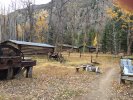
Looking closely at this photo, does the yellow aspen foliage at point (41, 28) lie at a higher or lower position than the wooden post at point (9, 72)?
higher

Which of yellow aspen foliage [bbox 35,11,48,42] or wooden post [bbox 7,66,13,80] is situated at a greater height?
yellow aspen foliage [bbox 35,11,48,42]

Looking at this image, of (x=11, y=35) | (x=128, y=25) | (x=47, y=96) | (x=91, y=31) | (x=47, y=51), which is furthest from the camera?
(x=11, y=35)

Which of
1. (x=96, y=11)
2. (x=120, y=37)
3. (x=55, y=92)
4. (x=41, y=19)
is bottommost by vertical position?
(x=55, y=92)

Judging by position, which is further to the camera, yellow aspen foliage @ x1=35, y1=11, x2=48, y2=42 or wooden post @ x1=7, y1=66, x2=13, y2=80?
yellow aspen foliage @ x1=35, y1=11, x2=48, y2=42

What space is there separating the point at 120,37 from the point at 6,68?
160 ft

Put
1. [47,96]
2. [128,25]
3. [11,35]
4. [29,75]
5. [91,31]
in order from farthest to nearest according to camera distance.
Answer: [11,35]
[91,31]
[128,25]
[29,75]
[47,96]

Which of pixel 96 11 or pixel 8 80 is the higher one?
pixel 96 11

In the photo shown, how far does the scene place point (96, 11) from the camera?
153 meters

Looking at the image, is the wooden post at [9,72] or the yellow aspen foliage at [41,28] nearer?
the wooden post at [9,72]

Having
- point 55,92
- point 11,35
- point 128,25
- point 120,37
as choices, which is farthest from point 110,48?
point 55,92

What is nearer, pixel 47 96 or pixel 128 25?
pixel 47 96

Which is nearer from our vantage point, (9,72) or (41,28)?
(9,72)

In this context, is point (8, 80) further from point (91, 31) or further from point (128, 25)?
point (91, 31)

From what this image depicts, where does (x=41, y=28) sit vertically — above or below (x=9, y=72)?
above
